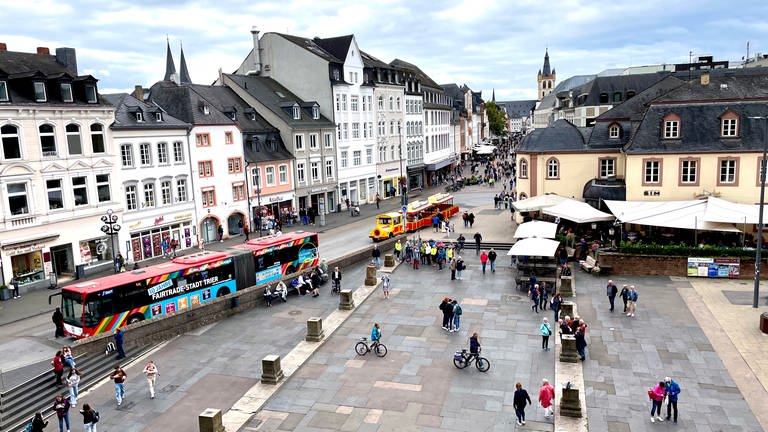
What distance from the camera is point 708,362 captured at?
20609 mm

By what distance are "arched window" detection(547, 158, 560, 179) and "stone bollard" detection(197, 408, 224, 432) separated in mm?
35301

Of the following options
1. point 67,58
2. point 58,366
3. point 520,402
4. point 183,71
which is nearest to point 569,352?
point 520,402

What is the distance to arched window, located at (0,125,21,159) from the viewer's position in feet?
104

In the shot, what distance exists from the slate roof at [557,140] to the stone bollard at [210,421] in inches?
1390

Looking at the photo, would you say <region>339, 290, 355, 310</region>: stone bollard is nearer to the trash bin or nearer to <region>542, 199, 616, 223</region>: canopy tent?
<region>542, 199, 616, 223</region>: canopy tent

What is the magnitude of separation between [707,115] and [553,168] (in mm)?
11240

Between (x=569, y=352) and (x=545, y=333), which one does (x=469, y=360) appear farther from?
(x=569, y=352)

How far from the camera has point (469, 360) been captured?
20.7m

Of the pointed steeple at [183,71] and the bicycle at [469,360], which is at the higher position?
the pointed steeple at [183,71]

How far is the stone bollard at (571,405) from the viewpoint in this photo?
17.1 meters

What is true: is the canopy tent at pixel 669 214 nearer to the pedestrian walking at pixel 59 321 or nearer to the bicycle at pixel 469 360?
the bicycle at pixel 469 360

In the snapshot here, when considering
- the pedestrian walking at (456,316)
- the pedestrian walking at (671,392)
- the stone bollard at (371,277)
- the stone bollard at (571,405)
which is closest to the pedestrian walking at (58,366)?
the pedestrian walking at (456,316)

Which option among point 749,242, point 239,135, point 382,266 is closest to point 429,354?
point 382,266

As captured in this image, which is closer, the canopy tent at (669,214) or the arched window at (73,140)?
the canopy tent at (669,214)
